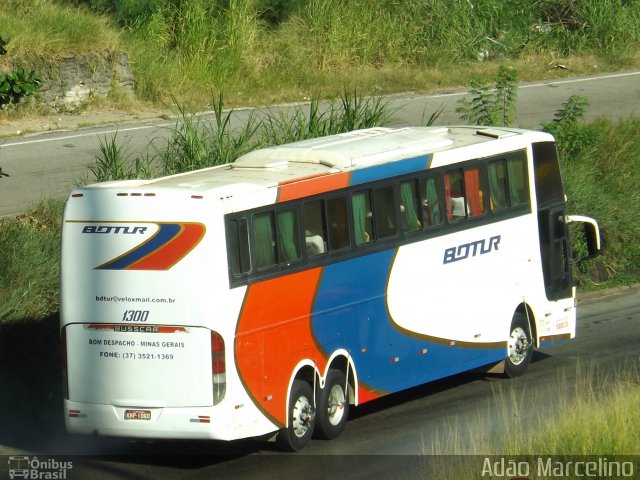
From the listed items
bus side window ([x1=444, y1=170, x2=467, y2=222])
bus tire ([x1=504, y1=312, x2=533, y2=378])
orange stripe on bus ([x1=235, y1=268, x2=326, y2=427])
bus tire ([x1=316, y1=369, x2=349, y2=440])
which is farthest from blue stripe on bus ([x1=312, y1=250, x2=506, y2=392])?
bus tire ([x1=504, y1=312, x2=533, y2=378])

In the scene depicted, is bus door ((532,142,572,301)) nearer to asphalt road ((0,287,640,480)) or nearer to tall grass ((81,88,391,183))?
asphalt road ((0,287,640,480))

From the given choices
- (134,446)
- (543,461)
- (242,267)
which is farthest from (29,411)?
(543,461)

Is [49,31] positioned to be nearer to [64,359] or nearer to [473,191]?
[473,191]

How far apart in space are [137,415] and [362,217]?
10.5 feet

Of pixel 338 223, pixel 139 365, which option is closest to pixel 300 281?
pixel 338 223

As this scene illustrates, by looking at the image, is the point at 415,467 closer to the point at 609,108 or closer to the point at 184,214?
the point at 184,214

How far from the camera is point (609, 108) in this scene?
1084 inches

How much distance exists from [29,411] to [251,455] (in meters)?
2.89

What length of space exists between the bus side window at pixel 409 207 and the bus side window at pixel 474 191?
892 mm

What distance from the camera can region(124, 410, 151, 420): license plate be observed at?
10664 mm

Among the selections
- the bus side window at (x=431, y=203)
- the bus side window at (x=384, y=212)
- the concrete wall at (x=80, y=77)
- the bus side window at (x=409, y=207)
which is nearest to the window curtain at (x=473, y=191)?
the bus side window at (x=431, y=203)

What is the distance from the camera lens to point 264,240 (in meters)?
11.1

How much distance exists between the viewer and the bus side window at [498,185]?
14.0 meters

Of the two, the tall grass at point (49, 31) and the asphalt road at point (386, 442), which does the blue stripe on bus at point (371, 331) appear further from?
the tall grass at point (49, 31)
